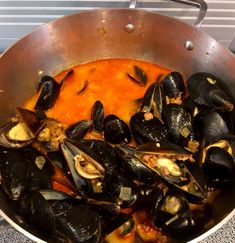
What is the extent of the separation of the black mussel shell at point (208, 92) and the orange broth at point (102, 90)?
0.16 meters

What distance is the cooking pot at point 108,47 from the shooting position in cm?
133

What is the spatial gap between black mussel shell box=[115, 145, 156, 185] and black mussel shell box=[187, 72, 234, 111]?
331mm

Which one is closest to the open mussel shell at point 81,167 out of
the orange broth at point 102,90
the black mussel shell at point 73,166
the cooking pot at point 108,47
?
the black mussel shell at point 73,166

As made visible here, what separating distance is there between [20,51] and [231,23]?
76cm

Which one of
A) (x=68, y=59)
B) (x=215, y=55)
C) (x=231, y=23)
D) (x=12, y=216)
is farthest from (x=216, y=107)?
(x=12, y=216)

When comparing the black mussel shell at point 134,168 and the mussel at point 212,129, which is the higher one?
the mussel at point 212,129

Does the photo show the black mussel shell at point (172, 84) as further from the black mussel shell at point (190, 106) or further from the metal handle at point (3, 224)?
the metal handle at point (3, 224)

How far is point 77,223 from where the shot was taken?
1006 mm

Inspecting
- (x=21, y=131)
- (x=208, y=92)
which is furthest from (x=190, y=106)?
(x=21, y=131)

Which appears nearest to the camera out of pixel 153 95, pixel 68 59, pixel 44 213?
pixel 44 213

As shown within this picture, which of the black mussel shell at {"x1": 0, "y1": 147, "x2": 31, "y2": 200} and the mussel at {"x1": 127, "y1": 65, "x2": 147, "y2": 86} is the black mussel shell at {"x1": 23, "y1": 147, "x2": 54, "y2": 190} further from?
the mussel at {"x1": 127, "y1": 65, "x2": 147, "y2": 86}

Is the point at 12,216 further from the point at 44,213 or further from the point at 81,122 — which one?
the point at 81,122

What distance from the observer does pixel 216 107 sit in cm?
128

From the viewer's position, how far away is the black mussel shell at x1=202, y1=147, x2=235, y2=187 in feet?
3.64
